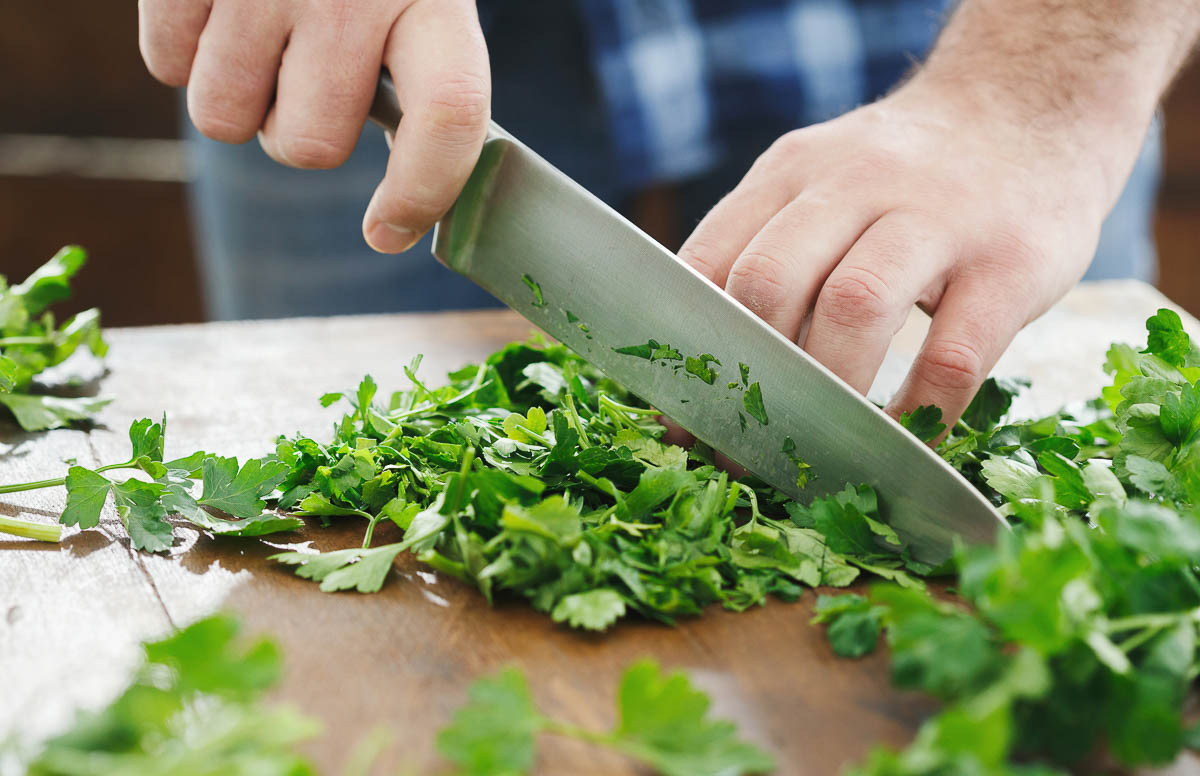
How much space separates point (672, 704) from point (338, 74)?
2.82 feet

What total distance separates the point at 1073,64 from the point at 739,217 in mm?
667

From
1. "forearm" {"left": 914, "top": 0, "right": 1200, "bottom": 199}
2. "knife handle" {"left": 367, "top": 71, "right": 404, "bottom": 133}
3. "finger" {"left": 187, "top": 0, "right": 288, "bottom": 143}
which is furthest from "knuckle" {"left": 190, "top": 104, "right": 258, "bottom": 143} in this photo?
"forearm" {"left": 914, "top": 0, "right": 1200, "bottom": 199}

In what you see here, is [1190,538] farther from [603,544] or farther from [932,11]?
[932,11]

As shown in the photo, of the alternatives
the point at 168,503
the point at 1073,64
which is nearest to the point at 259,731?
the point at 168,503

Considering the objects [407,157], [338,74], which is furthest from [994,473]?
[338,74]

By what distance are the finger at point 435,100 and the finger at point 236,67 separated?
0.15m

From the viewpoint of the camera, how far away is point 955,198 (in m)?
1.23

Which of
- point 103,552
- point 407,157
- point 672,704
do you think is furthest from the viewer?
point 407,157

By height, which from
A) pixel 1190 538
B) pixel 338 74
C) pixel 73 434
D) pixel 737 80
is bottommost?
pixel 73 434

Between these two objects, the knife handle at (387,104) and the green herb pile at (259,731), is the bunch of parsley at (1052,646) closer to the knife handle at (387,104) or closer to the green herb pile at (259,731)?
the green herb pile at (259,731)

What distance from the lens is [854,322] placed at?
110cm

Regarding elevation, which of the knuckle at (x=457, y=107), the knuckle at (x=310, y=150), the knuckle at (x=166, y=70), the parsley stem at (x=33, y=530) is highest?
the knuckle at (x=457, y=107)

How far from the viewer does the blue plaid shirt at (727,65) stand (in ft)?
7.71

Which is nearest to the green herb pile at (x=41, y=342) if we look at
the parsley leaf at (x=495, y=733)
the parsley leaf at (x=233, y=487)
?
the parsley leaf at (x=233, y=487)
